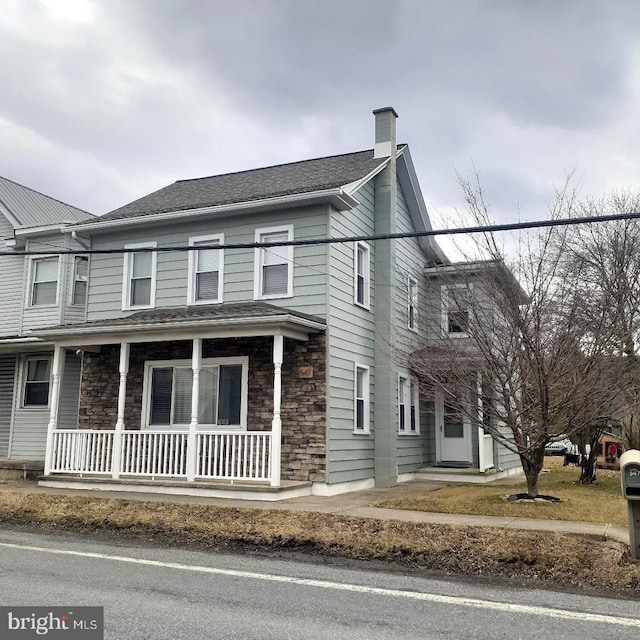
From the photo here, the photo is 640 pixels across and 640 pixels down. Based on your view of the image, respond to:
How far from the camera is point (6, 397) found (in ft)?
59.8

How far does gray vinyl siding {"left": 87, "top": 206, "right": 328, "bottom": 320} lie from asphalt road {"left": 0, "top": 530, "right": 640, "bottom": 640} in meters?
7.36

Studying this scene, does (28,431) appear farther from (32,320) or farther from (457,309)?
(457,309)

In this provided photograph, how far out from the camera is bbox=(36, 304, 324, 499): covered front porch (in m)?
12.8

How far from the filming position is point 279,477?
12289 mm

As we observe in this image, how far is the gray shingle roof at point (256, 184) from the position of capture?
48.6 feet

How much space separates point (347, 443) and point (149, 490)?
4.08 meters

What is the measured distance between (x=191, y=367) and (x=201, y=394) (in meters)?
0.66

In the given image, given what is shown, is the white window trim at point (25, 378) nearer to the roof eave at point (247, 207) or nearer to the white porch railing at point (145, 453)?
the white porch railing at point (145, 453)

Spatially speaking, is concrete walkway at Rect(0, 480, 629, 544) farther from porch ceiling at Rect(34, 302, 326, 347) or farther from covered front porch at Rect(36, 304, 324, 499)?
porch ceiling at Rect(34, 302, 326, 347)

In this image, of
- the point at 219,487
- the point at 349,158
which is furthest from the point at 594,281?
the point at 219,487

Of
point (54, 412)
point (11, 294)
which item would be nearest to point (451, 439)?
point (54, 412)

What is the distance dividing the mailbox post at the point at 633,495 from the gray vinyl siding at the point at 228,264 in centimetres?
754

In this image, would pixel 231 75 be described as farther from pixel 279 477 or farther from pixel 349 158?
pixel 279 477

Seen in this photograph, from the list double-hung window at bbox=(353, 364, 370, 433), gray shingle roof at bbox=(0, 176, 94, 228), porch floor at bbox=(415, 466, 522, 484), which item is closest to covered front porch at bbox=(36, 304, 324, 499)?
double-hung window at bbox=(353, 364, 370, 433)
